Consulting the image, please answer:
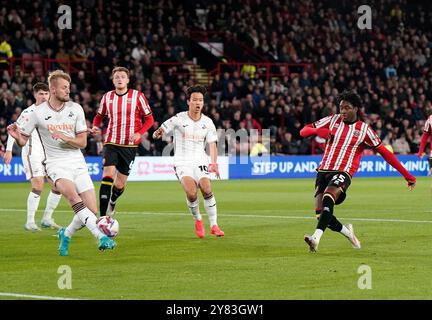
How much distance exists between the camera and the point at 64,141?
1158 centimetres

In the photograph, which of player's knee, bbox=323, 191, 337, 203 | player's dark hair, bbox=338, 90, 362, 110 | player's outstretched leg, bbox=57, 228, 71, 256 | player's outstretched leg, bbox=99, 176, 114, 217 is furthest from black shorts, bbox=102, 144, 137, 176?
player's dark hair, bbox=338, 90, 362, 110

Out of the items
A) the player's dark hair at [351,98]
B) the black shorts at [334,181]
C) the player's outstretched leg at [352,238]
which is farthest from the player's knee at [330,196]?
the player's dark hair at [351,98]

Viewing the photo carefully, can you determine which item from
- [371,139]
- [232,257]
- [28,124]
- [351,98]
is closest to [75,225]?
[28,124]

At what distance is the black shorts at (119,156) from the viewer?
1608cm

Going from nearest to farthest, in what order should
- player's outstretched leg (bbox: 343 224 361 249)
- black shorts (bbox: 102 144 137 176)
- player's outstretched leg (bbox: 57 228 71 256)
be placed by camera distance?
player's outstretched leg (bbox: 57 228 71 256) → player's outstretched leg (bbox: 343 224 361 249) → black shorts (bbox: 102 144 137 176)

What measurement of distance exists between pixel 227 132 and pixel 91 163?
4.92 meters

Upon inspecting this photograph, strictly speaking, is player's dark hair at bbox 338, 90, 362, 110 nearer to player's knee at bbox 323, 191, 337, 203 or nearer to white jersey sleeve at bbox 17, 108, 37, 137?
player's knee at bbox 323, 191, 337, 203

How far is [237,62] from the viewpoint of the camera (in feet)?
133

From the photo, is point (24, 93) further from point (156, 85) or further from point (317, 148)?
point (317, 148)

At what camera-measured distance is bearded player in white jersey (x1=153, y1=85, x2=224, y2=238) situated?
14758 mm

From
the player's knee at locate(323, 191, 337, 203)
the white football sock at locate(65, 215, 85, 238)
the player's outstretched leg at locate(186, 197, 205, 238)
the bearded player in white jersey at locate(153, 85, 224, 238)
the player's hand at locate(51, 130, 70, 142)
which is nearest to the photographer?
the player's hand at locate(51, 130, 70, 142)
